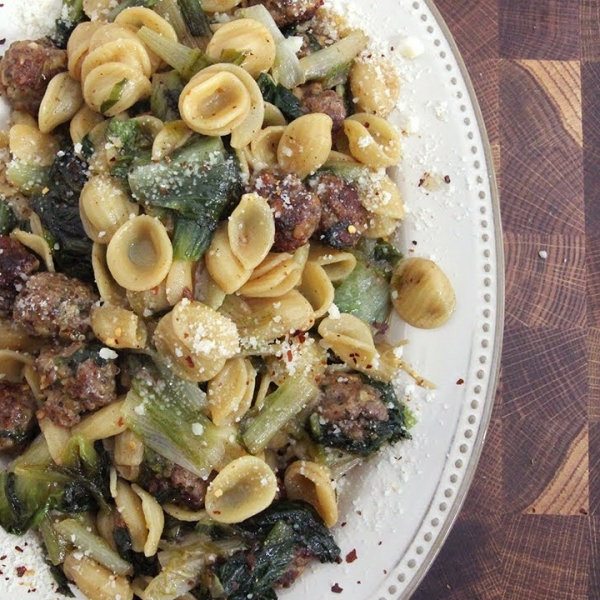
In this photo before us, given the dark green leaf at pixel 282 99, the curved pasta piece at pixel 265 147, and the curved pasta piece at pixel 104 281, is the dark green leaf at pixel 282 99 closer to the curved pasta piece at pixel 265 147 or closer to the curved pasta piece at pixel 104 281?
the curved pasta piece at pixel 265 147

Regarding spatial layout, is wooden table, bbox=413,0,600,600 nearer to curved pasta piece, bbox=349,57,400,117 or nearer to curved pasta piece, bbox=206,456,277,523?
curved pasta piece, bbox=349,57,400,117

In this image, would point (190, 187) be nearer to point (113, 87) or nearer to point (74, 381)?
point (113, 87)

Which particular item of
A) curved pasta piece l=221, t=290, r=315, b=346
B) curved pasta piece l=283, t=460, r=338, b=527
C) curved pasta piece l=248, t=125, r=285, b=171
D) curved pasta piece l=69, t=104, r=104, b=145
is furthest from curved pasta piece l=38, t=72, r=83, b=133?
curved pasta piece l=283, t=460, r=338, b=527

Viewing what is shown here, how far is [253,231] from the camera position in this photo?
8.33 feet

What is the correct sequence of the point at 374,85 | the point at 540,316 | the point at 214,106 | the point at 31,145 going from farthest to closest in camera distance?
1. the point at 540,316
2. the point at 374,85
3. the point at 31,145
4. the point at 214,106

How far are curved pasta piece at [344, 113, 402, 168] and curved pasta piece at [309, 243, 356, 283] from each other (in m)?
0.37

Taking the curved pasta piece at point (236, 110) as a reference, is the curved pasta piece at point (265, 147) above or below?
below

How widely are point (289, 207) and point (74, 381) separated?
943mm

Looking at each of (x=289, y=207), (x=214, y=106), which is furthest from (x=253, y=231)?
(x=214, y=106)

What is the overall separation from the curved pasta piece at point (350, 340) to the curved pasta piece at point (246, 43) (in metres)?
0.99

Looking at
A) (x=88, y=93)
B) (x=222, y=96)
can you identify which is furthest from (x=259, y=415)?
(x=88, y=93)

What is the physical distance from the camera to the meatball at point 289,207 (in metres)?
2.52

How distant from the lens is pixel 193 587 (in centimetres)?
265

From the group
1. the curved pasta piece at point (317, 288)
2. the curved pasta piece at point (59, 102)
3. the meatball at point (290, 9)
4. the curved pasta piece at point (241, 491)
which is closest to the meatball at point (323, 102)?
the meatball at point (290, 9)
